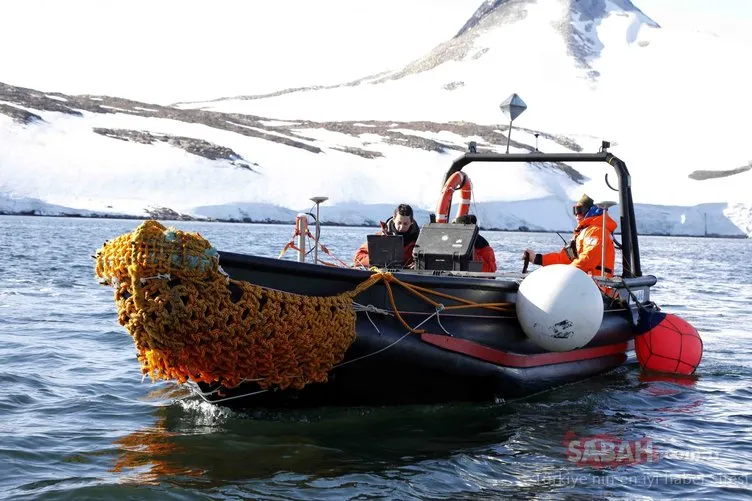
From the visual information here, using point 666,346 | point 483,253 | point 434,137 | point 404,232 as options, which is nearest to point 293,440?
point 404,232

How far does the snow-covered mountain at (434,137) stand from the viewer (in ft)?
170

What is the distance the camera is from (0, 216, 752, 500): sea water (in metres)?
5.70

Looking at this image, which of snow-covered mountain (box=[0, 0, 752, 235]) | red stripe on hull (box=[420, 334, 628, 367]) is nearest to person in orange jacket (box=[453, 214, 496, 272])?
red stripe on hull (box=[420, 334, 628, 367])

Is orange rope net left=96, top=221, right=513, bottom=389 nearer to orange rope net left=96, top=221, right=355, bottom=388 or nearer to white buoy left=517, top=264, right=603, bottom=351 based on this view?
orange rope net left=96, top=221, right=355, bottom=388

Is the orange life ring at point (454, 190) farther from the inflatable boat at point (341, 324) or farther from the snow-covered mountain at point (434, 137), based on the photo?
the snow-covered mountain at point (434, 137)

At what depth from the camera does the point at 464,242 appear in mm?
8547

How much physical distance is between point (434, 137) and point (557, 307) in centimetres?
6564

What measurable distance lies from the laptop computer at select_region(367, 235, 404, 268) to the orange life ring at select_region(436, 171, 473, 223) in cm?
102

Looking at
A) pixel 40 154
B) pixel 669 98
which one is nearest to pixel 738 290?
pixel 40 154

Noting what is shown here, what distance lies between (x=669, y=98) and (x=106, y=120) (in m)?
43.1

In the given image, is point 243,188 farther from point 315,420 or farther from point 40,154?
point 315,420

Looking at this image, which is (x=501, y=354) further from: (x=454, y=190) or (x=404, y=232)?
(x=454, y=190)

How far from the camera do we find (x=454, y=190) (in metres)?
9.70

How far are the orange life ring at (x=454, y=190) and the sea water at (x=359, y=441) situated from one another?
6.72 feet
